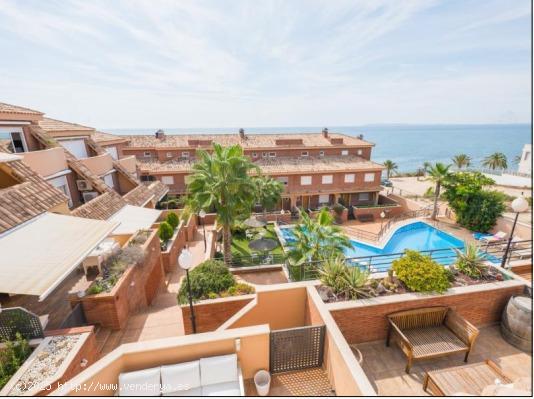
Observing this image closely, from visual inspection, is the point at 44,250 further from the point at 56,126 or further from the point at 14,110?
the point at 56,126

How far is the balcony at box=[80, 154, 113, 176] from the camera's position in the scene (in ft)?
58.0

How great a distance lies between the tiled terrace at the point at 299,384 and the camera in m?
6.22

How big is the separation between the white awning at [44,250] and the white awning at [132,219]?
2.95 m

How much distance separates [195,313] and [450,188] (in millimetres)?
29716

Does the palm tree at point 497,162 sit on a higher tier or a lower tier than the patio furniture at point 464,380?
lower

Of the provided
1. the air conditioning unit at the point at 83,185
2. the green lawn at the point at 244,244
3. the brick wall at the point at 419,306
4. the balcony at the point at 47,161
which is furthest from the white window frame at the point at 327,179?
the balcony at the point at 47,161

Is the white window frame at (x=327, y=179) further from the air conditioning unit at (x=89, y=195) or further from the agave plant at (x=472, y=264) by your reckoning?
the air conditioning unit at (x=89, y=195)

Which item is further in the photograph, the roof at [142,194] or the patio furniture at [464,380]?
the roof at [142,194]

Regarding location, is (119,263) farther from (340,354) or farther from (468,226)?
(468,226)

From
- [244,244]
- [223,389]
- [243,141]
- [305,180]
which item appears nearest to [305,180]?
[305,180]

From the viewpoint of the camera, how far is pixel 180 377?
5699mm

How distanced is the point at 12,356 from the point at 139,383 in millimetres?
3977

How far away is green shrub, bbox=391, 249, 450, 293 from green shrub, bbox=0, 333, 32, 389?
1125cm

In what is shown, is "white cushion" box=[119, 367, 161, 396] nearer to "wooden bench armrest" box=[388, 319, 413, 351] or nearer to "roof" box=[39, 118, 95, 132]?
"wooden bench armrest" box=[388, 319, 413, 351]
